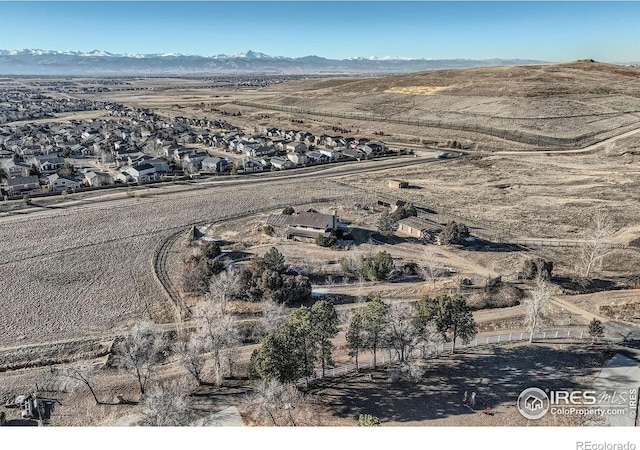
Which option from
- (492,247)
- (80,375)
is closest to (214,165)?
(492,247)

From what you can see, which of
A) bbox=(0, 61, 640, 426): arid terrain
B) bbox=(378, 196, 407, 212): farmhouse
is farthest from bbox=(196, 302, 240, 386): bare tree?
bbox=(378, 196, 407, 212): farmhouse

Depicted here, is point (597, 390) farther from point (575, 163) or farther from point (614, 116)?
point (614, 116)

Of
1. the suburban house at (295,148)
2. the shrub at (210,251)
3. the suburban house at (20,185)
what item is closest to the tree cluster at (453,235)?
the shrub at (210,251)

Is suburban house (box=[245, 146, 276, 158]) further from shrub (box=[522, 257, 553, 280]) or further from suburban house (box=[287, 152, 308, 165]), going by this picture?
shrub (box=[522, 257, 553, 280])

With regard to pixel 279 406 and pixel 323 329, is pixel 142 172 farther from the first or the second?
pixel 279 406

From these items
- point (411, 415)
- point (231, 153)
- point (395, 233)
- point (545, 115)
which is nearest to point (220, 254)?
point (395, 233)
